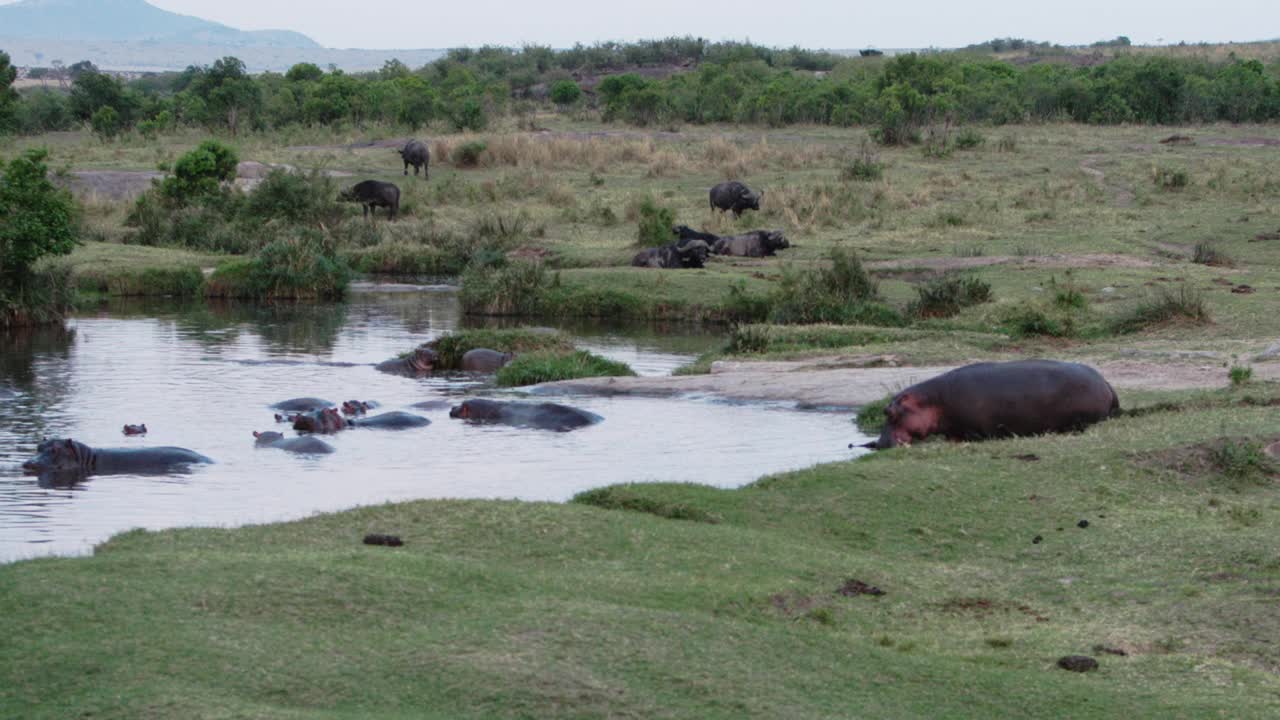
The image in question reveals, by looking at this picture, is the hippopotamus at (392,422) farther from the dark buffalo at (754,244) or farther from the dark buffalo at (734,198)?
the dark buffalo at (734,198)

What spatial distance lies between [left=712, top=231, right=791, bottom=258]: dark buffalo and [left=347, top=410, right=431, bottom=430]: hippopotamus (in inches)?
537

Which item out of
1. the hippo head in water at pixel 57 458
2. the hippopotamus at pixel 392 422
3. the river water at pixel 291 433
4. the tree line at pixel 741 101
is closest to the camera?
the river water at pixel 291 433

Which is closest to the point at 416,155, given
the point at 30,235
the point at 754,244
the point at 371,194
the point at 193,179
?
the point at 371,194

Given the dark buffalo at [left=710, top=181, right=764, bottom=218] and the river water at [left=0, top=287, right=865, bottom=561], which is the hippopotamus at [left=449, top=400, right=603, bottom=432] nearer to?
the river water at [left=0, top=287, right=865, bottom=561]

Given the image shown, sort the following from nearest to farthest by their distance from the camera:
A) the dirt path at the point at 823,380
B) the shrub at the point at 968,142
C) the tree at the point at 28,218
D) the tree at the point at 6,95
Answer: the dirt path at the point at 823,380 → the tree at the point at 28,218 → the shrub at the point at 968,142 → the tree at the point at 6,95

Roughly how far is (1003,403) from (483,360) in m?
8.75

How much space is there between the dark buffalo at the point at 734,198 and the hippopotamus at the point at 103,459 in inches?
788

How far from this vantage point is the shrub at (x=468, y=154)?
40.6 metres

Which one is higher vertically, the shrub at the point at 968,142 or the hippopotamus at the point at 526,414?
the shrub at the point at 968,142

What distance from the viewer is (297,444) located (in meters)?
13.5

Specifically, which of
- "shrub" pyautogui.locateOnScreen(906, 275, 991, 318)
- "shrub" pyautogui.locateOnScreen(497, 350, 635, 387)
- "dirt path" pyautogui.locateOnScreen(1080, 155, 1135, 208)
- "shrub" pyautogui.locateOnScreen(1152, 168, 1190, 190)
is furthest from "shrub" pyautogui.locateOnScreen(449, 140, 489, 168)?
"shrub" pyautogui.locateOnScreen(497, 350, 635, 387)

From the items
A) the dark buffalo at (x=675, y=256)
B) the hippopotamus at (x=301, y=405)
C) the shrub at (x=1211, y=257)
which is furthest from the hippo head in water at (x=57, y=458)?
the shrub at (x=1211, y=257)

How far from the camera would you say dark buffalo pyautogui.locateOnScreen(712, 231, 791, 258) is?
27.7m

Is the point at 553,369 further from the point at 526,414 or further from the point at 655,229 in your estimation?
the point at 655,229
